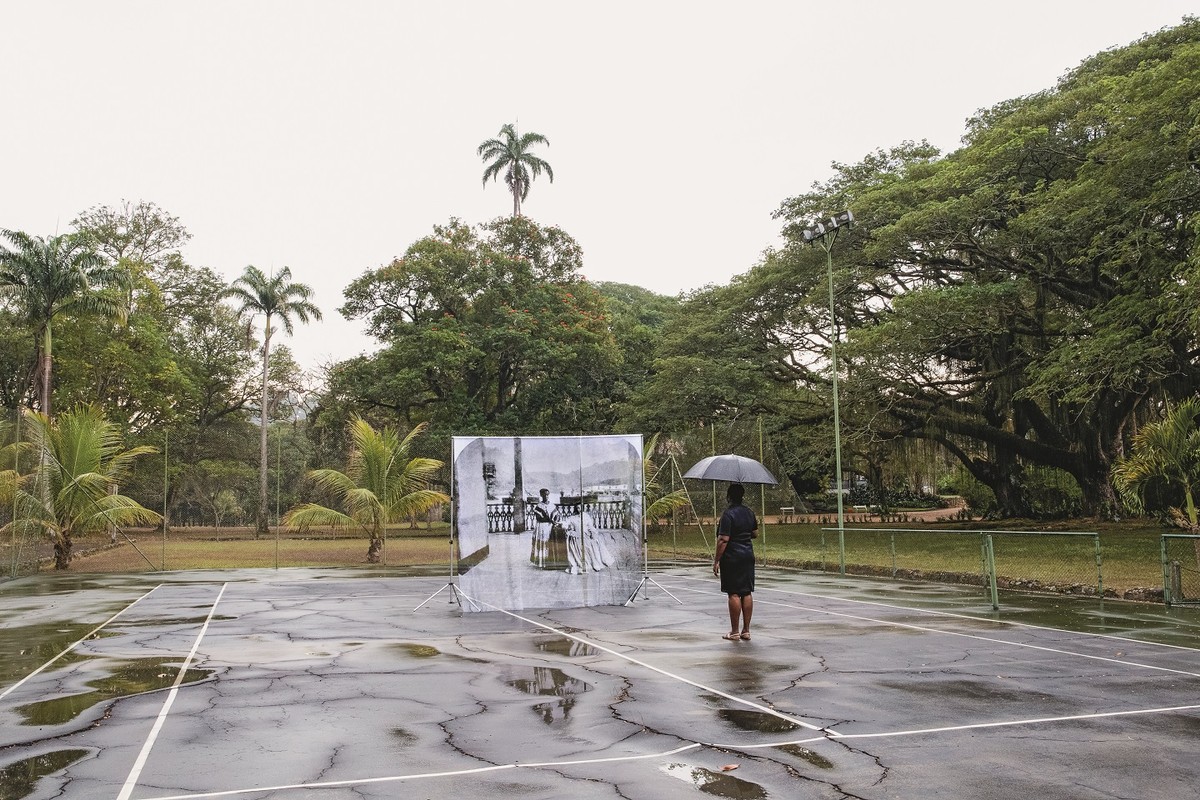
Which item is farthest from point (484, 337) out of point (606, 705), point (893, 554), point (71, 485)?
point (606, 705)

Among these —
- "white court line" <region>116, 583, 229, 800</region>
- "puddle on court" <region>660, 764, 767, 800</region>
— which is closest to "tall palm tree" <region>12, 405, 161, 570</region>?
"white court line" <region>116, 583, 229, 800</region>

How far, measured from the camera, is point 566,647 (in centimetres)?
1070

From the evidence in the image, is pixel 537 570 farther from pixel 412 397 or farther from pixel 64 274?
pixel 412 397

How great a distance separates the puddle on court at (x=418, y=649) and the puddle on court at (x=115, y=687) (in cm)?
212

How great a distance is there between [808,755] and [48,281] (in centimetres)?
3583

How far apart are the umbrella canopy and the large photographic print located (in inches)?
45.0

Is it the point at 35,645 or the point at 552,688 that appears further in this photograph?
the point at 35,645

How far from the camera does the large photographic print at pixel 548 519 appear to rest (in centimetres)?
1461

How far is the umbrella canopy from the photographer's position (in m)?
15.0

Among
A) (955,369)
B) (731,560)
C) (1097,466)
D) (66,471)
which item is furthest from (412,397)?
(731,560)

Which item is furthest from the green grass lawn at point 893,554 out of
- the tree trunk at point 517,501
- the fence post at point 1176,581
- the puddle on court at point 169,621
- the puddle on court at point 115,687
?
the puddle on court at point 115,687

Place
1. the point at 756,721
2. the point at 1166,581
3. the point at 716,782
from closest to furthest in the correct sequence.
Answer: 1. the point at 716,782
2. the point at 756,721
3. the point at 1166,581

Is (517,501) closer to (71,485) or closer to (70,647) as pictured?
(70,647)

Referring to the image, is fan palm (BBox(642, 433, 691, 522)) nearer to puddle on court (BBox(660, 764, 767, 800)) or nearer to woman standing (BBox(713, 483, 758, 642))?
woman standing (BBox(713, 483, 758, 642))
